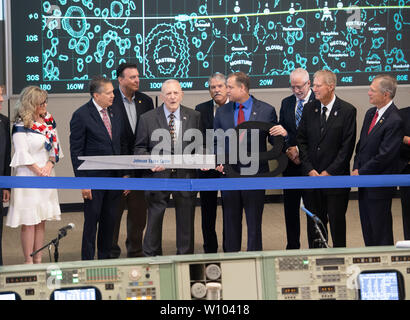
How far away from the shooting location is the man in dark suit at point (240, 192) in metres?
5.51

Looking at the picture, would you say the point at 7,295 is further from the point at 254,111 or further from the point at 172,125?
the point at 254,111

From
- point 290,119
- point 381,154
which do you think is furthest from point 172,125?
point 381,154

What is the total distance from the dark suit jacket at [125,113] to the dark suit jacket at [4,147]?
847 mm

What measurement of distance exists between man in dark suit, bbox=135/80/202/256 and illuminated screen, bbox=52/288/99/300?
252 cm

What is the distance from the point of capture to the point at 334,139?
5.63 meters

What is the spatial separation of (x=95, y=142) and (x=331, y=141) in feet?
6.03

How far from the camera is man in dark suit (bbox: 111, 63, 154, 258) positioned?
6.07 m

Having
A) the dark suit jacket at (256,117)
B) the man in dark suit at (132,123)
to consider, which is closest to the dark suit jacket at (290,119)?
the dark suit jacket at (256,117)

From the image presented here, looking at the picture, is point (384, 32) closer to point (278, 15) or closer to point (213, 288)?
point (278, 15)

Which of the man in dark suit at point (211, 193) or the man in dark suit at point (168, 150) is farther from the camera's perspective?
the man in dark suit at point (211, 193)

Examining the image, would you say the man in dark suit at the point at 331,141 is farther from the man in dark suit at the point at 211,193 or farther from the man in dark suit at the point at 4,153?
the man in dark suit at the point at 4,153

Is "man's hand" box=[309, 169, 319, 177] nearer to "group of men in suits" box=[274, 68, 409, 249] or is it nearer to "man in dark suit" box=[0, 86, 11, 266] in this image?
"group of men in suits" box=[274, 68, 409, 249]

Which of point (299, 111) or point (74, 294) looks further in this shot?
point (299, 111)

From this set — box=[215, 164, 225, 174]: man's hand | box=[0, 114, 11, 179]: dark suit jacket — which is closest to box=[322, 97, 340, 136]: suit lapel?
box=[215, 164, 225, 174]: man's hand
